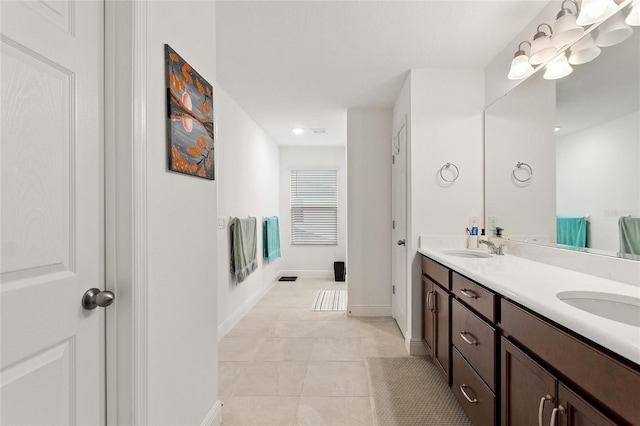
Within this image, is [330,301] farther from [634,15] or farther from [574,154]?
[634,15]

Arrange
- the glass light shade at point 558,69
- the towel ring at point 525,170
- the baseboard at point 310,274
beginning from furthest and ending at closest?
the baseboard at point 310,274
the towel ring at point 525,170
the glass light shade at point 558,69

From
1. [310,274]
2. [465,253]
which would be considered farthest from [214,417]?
[310,274]

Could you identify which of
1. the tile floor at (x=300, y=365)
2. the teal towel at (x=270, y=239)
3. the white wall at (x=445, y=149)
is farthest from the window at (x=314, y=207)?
the white wall at (x=445, y=149)

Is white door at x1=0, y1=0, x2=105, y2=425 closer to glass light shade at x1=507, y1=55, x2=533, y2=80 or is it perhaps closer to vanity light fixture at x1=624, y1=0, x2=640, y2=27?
Result: vanity light fixture at x1=624, y1=0, x2=640, y2=27

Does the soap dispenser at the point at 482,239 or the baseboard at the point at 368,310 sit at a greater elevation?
the soap dispenser at the point at 482,239

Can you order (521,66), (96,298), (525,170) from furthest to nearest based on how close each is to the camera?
(525,170)
(521,66)
(96,298)

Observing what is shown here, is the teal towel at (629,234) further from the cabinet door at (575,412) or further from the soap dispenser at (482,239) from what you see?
the soap dispenser at (482,239)

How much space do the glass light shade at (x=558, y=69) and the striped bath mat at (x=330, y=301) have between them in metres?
2.91

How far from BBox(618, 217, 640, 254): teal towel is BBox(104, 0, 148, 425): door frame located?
202 cm

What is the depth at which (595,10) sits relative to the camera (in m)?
1.36

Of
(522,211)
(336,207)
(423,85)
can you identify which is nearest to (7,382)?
(522,211)

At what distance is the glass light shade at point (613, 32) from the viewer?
1.30 metres

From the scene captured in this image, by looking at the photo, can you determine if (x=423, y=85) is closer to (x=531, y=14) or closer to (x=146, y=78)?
(x=531, y=14)

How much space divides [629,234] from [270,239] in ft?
12.6
